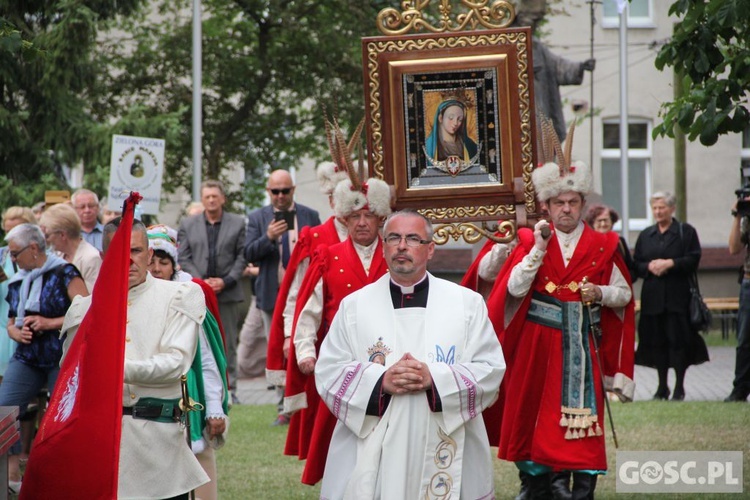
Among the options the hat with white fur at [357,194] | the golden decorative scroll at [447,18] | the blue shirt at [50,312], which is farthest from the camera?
the blue shirt at [50,312]

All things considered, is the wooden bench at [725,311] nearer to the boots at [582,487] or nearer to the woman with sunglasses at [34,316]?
the boots at [582,487]

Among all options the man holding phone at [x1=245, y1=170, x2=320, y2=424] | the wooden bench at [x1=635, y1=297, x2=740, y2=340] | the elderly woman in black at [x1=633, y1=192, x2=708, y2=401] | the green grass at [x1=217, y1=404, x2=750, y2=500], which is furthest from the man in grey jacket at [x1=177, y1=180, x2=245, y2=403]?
the wooden bench at [x1=635, y1=297, x2=740, y2=340]

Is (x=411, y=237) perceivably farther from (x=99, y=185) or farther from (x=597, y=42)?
(x=597, y=42)

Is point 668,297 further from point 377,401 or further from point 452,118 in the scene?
point 377,401

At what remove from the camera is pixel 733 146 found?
2692 centimetres

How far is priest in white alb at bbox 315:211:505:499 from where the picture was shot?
5.53 m

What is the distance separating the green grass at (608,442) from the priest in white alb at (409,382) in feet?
9.97

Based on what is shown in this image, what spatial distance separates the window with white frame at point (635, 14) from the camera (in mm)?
27516

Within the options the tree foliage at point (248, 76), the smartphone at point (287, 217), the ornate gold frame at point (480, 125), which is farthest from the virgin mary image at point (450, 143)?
the tree foliage at point (248, 76)

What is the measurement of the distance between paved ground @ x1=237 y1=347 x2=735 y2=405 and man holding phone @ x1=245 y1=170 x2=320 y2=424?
1.82 meters

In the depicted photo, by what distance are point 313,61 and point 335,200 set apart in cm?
1536

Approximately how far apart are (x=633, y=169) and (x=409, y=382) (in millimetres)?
23466

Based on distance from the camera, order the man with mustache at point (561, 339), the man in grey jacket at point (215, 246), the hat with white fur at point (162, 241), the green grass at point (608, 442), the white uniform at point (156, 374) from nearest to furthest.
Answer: the white uniform at point (156, 374) → the hat with white fur at point (162, 241) → the man with mustache at point (561, 339) → the green grass at point (608, 442) → the man in grey jacket at point (215, 246)

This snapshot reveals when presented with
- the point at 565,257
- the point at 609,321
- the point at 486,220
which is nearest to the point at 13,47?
the point at 486,220
